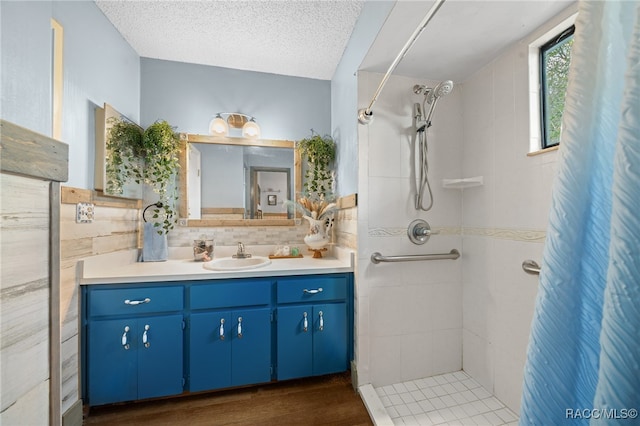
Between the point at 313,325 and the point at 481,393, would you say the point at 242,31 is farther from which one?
the point at 481,393

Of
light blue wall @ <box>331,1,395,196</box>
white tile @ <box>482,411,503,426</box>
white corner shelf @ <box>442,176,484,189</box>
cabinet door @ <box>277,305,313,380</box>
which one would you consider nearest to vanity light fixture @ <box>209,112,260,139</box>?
light blue wall @ <box>331,1,395,196</box>

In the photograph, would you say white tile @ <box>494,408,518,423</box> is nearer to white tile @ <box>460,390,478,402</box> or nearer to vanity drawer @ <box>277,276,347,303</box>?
white tile @ <box>460,390,478,402</box>

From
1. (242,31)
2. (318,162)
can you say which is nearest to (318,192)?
(318,162)

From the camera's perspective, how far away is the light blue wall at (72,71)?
73 cm

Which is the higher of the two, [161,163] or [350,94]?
[350,94]

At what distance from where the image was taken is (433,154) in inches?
69.5

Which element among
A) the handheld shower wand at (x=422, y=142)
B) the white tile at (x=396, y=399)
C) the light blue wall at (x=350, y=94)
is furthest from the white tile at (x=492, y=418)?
the light blue wall at (x=350, y=94)

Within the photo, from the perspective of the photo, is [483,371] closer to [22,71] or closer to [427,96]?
[427,96]

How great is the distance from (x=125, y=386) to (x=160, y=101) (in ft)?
6.74

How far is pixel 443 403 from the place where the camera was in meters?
1.51

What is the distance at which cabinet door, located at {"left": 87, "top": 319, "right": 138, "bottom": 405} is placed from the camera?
1409 millimetres

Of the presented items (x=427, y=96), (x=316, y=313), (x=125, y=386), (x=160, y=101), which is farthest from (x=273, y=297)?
(x=160, y=101)

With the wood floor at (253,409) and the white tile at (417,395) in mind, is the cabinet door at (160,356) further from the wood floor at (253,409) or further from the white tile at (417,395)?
the white tile at (417,395)

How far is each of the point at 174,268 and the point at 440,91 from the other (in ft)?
6.66
